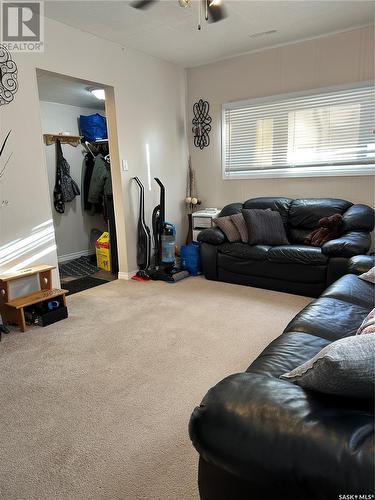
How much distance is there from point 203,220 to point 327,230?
163 cm

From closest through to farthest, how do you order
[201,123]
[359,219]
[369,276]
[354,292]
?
[354,292] → [369,276] → [359,219] → [201,123]

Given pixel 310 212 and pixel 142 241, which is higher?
pixel 310 212

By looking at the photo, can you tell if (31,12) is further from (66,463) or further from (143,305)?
(66,463)

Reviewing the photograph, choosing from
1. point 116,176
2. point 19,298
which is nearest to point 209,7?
point 116,176

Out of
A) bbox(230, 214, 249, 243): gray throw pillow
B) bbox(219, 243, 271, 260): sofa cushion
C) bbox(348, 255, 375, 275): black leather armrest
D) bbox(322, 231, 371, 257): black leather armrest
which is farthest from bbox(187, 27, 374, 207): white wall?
bbox(348, 255, 375, 275): black leather armrest

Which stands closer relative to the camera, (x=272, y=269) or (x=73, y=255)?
(x=272, y=269)

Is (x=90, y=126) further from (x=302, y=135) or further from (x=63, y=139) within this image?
(x=302, y=135)

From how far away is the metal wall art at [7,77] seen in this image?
293 centimetres

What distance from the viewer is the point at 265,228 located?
396cm

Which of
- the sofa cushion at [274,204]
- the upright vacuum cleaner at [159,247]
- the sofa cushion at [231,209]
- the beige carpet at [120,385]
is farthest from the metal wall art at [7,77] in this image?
the sofa cushion at [274,204]

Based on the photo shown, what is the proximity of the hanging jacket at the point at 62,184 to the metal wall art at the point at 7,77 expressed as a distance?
7.33 ft

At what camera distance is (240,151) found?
472 centimetres

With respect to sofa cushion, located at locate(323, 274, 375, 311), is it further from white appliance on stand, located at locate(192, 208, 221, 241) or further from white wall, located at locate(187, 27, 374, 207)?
white appliance on stand, located at locate(192, 208, 221, 241)

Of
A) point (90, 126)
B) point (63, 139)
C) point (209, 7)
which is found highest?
point (209, 7)
